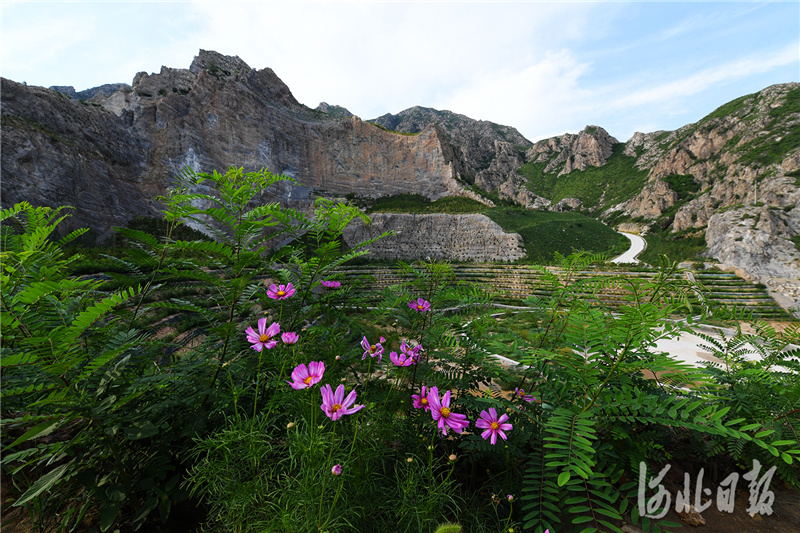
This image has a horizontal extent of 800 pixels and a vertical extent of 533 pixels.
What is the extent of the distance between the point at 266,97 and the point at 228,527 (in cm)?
4497

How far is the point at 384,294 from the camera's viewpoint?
187 cm

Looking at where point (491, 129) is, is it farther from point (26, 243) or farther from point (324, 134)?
point (26, 243)

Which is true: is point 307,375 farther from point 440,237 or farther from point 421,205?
point 421,205

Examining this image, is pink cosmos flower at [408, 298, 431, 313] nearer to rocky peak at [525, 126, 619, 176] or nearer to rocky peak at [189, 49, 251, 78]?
rocky peak at [189, 49, 251, 78]

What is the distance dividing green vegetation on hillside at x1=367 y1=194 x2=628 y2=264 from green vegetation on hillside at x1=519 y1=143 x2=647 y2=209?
70.9 feet

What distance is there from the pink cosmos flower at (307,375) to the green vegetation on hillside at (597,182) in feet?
195

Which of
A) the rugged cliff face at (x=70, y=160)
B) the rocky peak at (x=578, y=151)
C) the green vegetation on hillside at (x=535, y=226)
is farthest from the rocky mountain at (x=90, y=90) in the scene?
the rocky peak at (x=578, y=151)

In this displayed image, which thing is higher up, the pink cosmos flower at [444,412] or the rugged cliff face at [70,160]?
the rugged cliff face at [70,160]

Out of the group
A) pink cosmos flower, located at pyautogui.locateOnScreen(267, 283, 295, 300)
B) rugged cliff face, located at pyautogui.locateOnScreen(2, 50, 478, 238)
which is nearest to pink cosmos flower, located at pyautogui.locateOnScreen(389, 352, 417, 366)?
pink cosmos flower, located at pyautogui.locateOnScreen(267, 283, 295, 300)

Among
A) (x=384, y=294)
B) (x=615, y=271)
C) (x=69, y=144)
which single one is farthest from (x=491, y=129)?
(x=384, y=294)

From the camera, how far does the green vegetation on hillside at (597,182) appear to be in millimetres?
48250

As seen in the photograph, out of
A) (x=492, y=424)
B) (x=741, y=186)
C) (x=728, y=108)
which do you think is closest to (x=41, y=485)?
(x=492, y=424)

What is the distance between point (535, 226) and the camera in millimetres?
29188

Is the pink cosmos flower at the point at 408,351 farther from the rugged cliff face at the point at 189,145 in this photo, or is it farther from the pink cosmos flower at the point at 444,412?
the rugged cliff face at the point at 189,145
